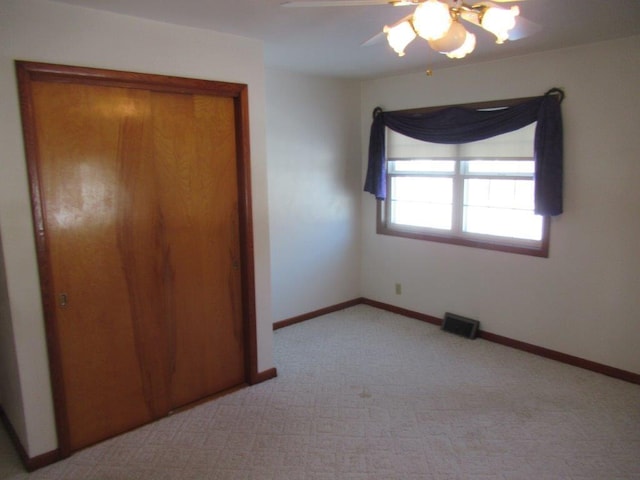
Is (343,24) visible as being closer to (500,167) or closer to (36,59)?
(36,59)

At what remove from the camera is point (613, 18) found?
262 centimetres

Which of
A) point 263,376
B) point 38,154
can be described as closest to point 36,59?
point 38,154

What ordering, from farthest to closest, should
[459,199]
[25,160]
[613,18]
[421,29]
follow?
[459,199], [613,18], [25,160], [421,29]

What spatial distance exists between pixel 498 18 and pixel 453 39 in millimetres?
160

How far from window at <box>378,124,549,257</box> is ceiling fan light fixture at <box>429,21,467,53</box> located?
2.35 meters

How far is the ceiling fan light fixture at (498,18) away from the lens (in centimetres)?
155

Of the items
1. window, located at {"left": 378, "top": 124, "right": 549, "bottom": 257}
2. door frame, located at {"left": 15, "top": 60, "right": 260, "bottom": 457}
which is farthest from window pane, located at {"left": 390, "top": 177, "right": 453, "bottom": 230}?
door frame, located at {"left": 15, "top": 60, "right": 260, "bottom": 457}

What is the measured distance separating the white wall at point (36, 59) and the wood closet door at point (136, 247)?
4.3 inches

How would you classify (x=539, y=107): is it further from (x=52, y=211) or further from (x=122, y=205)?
(x=52, y=211)

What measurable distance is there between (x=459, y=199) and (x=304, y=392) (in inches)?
88.7

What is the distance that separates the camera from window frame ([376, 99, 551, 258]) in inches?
145

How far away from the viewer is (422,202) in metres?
4.57

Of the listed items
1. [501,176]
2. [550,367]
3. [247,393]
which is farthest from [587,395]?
[247,393]

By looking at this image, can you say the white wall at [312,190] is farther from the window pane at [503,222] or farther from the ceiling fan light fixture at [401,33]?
the ceiling fan light fixture at [401,33]
